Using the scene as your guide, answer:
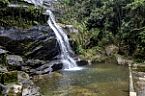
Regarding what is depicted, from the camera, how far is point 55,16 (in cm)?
3256

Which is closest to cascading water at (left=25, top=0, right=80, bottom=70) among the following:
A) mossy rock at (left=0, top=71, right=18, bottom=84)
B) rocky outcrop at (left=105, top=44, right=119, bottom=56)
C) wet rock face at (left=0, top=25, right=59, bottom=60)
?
wet rock face at (left=0, top=25, right=59, bottom=60)

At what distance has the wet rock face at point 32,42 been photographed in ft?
76.5

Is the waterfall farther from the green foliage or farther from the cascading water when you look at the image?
the green foliage

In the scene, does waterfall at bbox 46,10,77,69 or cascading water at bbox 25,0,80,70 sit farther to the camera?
waterfall at bbox 46,10,77,69

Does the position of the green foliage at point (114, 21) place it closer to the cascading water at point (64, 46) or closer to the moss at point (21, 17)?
the cascading water at point (64, 46)

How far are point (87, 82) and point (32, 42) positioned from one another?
7.55 metres

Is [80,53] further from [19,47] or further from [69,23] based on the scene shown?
[19,47]

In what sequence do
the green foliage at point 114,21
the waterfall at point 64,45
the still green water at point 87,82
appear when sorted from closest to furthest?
the still green water at point 87,82 → the waterfall at point 64,45 → the green foliage at point 114,21

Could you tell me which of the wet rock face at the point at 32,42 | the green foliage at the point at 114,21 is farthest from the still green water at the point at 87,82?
the green foliage at the point at 114,21

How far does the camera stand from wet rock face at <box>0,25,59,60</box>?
23.3 metres

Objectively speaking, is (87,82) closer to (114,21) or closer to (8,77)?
(8,77)

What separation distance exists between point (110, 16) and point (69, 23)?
15.2 feet

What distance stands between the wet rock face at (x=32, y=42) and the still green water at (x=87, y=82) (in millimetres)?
2944

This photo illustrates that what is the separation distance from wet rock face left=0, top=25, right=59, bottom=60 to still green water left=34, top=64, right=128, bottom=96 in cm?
294
